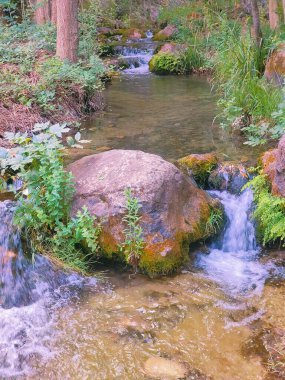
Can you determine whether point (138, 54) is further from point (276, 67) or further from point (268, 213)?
point (268, 213)

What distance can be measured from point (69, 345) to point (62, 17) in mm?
7690

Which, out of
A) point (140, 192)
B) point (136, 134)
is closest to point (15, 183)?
point (140, 192)

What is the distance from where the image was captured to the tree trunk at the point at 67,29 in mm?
9047

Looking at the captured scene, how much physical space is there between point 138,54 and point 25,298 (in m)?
15.9

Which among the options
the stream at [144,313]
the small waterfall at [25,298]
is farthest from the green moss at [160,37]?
the small waterfall at [25,298]

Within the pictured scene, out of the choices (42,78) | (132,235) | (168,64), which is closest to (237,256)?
(132,235)

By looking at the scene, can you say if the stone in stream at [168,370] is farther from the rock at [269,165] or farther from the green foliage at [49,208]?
the rock at [269,165]

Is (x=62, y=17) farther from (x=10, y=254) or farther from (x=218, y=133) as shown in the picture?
(x=10, y=254)

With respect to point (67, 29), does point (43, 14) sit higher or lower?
higher

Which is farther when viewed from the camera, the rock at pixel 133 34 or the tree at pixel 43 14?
the rock at pixel 133 34

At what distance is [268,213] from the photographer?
443cm

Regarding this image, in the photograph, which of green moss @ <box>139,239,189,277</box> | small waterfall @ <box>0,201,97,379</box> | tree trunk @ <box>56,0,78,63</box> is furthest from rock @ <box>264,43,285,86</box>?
small waterfall @ <box>0,201,97,379</box>

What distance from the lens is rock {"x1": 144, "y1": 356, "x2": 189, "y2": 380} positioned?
9.62 ft

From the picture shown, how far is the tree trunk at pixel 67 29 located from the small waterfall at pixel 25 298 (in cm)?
580
